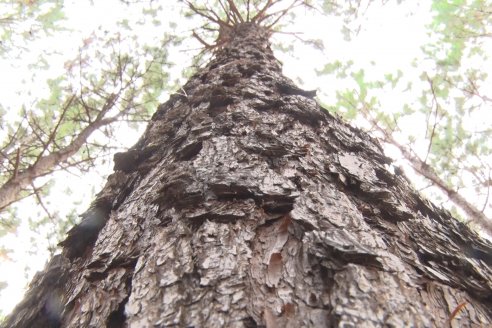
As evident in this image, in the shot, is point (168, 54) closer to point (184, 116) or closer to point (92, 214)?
point (184, 116)

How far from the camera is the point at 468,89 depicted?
294 inches

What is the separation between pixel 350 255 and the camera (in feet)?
2.79

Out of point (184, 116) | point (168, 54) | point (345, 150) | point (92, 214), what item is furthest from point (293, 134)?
point (168, 54)

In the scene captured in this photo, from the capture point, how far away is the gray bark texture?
779 mm

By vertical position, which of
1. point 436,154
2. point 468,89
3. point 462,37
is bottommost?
point 436,154

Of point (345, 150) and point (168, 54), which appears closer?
point (345, 150)

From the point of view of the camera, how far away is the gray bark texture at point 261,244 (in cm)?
78

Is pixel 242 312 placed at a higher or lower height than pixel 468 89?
higher

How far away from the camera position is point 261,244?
97 centimetres

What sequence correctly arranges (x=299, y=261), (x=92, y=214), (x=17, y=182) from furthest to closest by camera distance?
(x=17, y=182)
(x=92, y=214)
(x=299, y=261)

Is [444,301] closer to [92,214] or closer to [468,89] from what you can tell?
[92,214]

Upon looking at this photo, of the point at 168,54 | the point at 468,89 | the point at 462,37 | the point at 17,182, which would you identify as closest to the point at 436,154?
the point at 468,89

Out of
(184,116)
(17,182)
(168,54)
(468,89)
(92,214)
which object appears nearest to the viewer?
(92,214)

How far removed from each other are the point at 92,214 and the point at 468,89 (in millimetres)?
8207
